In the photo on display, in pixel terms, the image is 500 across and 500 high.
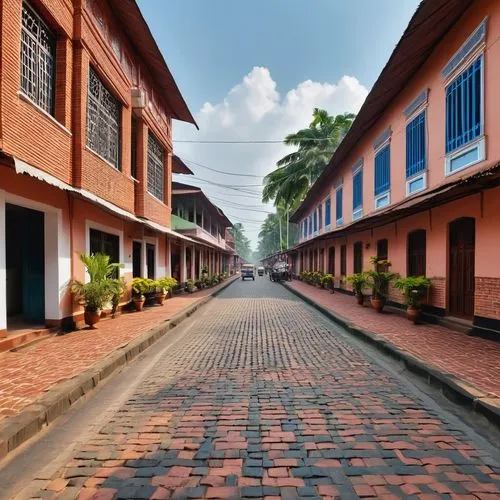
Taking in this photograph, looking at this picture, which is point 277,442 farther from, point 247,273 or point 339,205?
point 247,273

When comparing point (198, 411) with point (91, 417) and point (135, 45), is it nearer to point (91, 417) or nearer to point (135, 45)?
point (91, 417)

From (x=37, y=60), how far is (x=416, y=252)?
10.8m

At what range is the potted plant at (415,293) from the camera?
359 inches

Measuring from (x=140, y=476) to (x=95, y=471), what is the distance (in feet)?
1.28

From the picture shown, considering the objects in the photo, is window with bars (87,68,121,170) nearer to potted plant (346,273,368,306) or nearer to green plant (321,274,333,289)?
potted plant (346,273,368,306)

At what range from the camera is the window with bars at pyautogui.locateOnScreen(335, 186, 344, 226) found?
20047 millimetres

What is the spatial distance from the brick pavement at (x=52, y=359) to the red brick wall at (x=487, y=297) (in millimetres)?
7068

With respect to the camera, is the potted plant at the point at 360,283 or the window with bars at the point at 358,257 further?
the window with bars at the point at 358,257

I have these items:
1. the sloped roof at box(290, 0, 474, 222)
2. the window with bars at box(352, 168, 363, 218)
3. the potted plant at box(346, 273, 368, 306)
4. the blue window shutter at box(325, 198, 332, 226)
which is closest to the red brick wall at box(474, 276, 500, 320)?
the potted plant at box(346, 273, 368, 306)

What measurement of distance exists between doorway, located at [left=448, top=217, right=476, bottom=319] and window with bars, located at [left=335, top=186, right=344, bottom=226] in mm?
11087

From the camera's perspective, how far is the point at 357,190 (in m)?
16.9

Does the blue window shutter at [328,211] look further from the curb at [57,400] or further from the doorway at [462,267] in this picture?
Result: the curb at [57,400]

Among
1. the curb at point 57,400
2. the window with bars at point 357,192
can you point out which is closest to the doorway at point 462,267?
the curb at point 57,400

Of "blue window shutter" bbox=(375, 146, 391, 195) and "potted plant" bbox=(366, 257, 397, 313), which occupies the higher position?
"blue window shutter" bbox=(375, 146, 391, 195)
